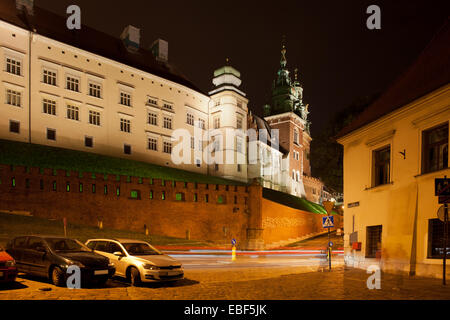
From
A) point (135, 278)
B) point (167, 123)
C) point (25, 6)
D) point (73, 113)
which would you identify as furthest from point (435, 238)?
point (25, 6)

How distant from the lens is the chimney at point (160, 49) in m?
57.9

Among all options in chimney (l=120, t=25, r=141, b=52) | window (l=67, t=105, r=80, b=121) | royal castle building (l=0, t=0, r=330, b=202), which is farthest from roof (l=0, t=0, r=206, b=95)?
window (l=67, t=105, r=80, b=121)

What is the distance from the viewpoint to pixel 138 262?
11.2m

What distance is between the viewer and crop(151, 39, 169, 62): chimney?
190ft

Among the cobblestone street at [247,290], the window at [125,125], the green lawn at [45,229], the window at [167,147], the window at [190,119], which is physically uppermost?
the window at [190,119]

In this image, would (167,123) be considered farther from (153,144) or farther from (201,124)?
(201,124)

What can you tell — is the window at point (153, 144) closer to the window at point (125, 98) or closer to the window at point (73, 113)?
the window at point (125, 98)

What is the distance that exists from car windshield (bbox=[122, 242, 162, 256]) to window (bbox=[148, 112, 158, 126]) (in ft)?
127

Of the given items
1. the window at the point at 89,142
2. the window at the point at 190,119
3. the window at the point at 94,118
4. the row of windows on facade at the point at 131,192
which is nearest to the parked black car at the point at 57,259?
the row of windows on facade at the point at 131,192

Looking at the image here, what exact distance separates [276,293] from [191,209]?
29989 mm

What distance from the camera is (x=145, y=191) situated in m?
36.8

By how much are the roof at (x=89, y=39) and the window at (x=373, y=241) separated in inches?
1484
